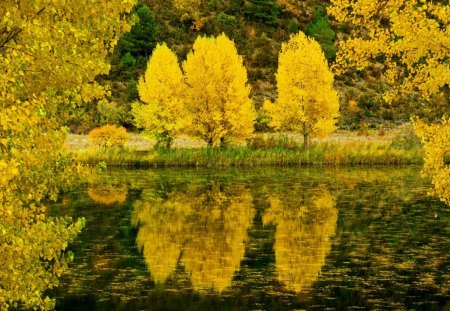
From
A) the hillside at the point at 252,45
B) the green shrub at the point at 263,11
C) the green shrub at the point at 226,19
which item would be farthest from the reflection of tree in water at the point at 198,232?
the green shrub at the point at 263,11

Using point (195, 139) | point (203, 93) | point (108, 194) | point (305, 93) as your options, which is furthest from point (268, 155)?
point (108, 194)

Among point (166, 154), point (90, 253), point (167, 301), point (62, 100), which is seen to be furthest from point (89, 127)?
point (62, 100)

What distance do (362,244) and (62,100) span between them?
1590 cm

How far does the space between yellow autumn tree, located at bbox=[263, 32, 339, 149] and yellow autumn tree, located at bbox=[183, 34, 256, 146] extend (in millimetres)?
2814

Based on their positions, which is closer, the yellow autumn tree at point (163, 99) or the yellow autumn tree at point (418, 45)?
the yellow autumn tree at point (418, 45)

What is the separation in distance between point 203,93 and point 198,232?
3001 cm

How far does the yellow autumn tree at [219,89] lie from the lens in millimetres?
54625

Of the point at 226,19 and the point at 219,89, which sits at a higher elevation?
the point at 226,19

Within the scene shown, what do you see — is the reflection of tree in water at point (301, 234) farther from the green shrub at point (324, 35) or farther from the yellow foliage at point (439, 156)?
the green shrub at point (324, 35)

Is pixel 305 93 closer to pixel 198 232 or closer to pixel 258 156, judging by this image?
pixel 258 156

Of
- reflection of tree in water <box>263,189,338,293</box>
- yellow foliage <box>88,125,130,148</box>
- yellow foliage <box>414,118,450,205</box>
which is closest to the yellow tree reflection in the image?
reflection of tree in water <box>263,189,338,293</box>

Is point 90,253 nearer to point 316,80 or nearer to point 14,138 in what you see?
point 14,138

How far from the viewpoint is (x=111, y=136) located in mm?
54938

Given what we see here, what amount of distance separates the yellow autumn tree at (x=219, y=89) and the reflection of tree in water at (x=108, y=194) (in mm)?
15516
